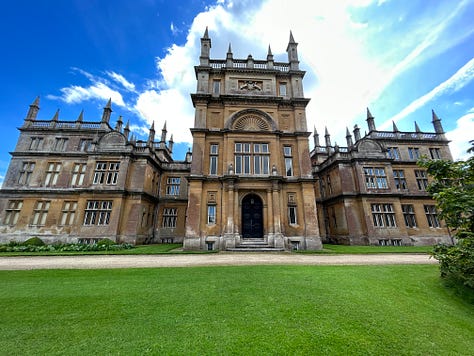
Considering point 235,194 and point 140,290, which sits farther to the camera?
point 235,194

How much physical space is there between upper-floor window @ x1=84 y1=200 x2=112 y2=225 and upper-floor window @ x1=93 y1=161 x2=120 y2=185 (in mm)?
2201

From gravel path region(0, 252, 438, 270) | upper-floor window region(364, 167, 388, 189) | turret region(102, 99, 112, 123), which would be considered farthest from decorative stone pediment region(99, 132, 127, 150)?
upper-floor window region(364, 167, 388, 189)

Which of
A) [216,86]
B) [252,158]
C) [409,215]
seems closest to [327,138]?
[409,215]

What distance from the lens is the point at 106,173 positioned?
21891 mm

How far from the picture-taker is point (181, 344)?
3336mm

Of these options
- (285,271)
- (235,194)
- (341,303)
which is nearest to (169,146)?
(235,194)

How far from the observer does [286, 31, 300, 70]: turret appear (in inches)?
873

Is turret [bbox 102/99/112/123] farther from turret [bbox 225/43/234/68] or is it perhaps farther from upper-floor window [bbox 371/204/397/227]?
upper-floor window [bbox 371/204/397/227]

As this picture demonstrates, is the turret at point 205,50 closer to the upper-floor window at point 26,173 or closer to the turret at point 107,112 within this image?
the turret at point 107,112

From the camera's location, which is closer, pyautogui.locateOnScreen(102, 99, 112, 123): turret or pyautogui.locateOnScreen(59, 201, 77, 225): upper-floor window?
pyautogui.locateOnScreen(59, 201, 77, 225): upper-floor window

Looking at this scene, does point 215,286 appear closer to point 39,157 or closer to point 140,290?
point 140,290

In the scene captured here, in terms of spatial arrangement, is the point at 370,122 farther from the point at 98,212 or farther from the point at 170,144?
the point at 98,212

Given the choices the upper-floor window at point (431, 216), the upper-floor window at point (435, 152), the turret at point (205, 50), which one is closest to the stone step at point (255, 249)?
the turret at point (205, 50)

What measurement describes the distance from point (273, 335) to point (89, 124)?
101 ft
